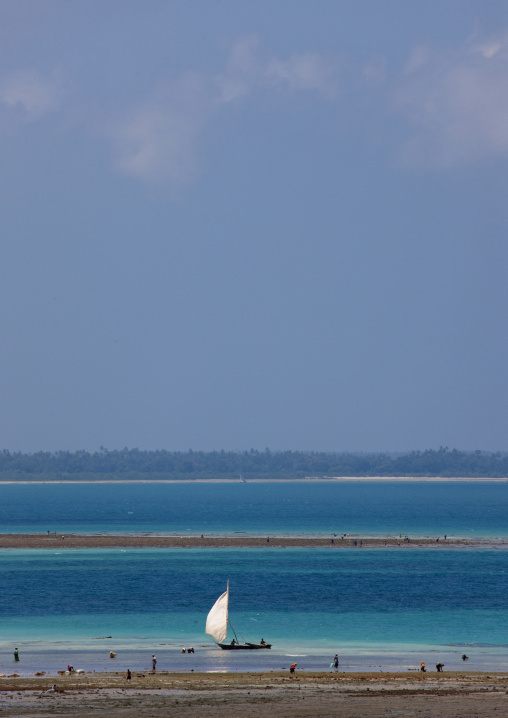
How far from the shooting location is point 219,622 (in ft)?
219

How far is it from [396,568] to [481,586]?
→ 16.1 meters

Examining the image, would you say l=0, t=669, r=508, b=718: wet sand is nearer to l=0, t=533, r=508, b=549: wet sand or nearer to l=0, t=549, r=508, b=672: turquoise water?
l=0, t=549, r=508, b=672: turquoise water

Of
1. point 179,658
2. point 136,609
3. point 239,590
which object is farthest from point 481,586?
point 179,658

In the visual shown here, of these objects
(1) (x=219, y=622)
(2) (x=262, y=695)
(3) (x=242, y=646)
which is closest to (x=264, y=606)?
(1) (x=219, y=622)

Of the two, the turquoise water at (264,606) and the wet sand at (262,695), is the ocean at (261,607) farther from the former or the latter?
the wet sand at (262,695)

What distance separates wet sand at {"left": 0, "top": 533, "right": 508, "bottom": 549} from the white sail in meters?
68.2

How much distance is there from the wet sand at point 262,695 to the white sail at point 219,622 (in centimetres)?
1116

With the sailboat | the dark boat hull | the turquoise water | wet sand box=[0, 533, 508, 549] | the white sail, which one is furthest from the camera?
wet sand box=[0, 533, 508, 549]

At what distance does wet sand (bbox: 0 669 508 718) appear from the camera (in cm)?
4444

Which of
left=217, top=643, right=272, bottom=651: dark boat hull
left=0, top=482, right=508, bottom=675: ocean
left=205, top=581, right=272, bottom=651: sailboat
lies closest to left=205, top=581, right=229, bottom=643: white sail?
left=205, top=581, right=272, bottom=651: sailboat

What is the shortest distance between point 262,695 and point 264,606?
112 ft

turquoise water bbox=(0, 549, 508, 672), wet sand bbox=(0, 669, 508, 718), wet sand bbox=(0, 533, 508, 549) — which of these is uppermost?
wet sand bbox=(0, 533, 508, 549)

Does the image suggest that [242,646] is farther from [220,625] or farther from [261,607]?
[261,607]

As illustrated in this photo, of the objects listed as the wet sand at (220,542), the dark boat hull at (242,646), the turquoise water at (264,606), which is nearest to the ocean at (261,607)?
the turquoise water at (264,606)
